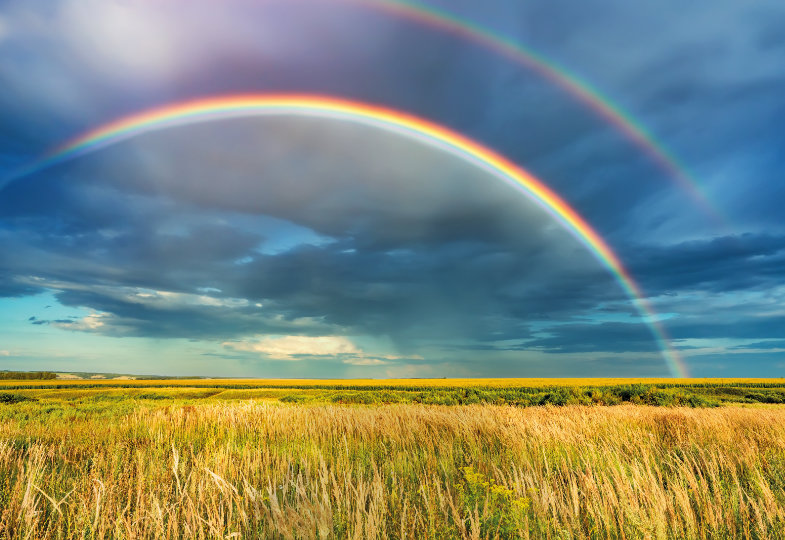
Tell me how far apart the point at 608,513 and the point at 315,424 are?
730 centimetres

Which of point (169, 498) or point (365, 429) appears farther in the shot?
point (365, 429)

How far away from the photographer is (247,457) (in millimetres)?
5973

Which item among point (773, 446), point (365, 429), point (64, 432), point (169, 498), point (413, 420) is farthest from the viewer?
point (64, 432)

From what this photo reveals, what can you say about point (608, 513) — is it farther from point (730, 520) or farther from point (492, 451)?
point (492, 451)

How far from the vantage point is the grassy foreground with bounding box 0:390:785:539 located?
3612mm

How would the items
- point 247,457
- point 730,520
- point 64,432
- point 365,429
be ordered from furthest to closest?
→ point 64,432 → point 365,429 → point 247,457 → point 730,520

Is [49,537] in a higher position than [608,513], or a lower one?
lower

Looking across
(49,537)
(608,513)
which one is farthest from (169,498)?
(608,513)

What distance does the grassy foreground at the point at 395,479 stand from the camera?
3.61m

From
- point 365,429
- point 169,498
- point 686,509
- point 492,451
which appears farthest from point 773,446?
point 169,498

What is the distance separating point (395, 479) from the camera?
4.75 m

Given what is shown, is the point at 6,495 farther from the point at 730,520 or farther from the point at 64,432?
the point at 730,520

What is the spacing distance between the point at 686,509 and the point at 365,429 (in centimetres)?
614

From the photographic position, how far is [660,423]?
1084 cm
